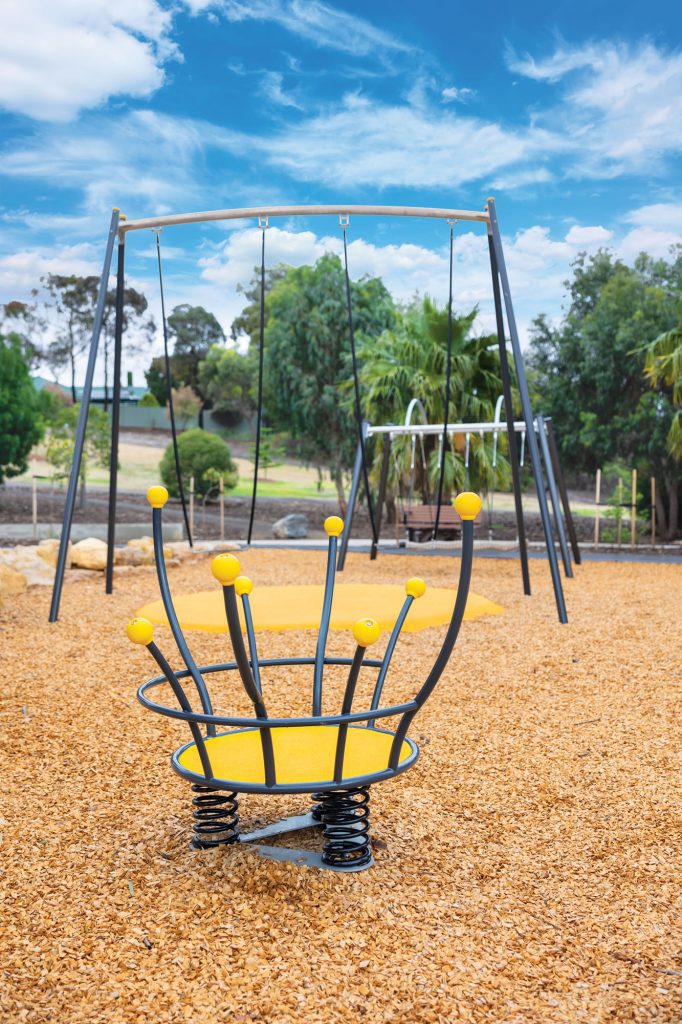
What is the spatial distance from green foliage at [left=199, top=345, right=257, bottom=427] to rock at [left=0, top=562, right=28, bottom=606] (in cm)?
1748

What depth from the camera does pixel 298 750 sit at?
262 centimetres

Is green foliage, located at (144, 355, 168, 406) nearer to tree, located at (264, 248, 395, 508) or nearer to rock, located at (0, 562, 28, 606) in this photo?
tree, located at (264, 248, 395, 508)

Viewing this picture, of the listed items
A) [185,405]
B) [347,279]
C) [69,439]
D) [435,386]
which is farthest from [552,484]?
[185,405]

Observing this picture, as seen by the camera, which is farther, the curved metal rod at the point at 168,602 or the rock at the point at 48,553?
the rock at the point at 48,553

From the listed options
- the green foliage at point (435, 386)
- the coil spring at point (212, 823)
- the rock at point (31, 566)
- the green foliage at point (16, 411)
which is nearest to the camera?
the coil spring at point (212, 823)

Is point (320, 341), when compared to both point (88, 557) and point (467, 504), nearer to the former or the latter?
point (88, 557)

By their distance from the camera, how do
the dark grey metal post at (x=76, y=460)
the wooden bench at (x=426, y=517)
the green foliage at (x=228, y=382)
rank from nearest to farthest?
the dark grey metal post at (x=76, y=460), the wooden bench at (x=426, y=517), the green foliage at (x=228, y=382)

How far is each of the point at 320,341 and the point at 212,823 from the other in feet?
51.8

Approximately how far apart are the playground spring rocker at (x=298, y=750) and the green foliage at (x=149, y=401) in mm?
30057

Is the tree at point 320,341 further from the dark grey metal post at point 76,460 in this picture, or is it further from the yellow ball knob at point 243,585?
the yellow ball knob at point 243,585

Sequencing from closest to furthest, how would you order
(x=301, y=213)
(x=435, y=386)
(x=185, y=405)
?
(x=301, y=213) → (x=435, y=386) → (x=185, y=405)

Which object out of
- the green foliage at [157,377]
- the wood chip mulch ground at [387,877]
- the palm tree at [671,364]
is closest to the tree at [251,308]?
the green foliage at [157,377]

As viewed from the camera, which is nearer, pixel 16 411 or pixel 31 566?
pixel 31 566

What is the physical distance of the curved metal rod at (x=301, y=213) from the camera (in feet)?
21.7
